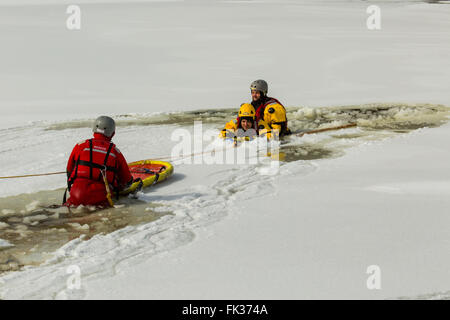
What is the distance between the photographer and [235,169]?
976 cm

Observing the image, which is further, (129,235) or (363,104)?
(363,104)

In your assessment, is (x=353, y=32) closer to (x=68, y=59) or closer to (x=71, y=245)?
(x=68, y=59)

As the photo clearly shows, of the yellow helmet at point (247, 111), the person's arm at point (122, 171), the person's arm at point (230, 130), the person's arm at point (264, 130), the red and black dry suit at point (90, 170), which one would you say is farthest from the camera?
the person's arm at point (230, 130)

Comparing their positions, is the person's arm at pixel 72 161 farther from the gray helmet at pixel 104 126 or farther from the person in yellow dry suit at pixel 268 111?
the person in yellow dry suit at pixel 268 111

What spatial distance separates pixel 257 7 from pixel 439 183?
26.2m

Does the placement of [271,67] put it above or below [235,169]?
above

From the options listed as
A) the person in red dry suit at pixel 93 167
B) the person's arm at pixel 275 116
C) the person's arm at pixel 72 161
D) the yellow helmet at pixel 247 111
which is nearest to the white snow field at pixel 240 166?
the person's arm at pixel 275 116

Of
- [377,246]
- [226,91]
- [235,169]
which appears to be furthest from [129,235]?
[226,91]

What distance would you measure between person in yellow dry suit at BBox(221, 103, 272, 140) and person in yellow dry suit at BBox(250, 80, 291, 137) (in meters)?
0.10

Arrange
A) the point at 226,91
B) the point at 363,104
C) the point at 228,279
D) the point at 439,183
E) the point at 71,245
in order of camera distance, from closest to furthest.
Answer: the point at 228,279 → the point at 71,245 → the point at 439,183 → the point at 363,104 → the point at 226,91

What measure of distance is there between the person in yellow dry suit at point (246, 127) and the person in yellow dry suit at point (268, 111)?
0.10m

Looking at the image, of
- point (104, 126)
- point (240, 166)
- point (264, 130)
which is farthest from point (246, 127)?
Result: point (104, 126)

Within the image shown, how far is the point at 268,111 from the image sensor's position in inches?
460

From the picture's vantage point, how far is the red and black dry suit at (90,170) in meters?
7.88
